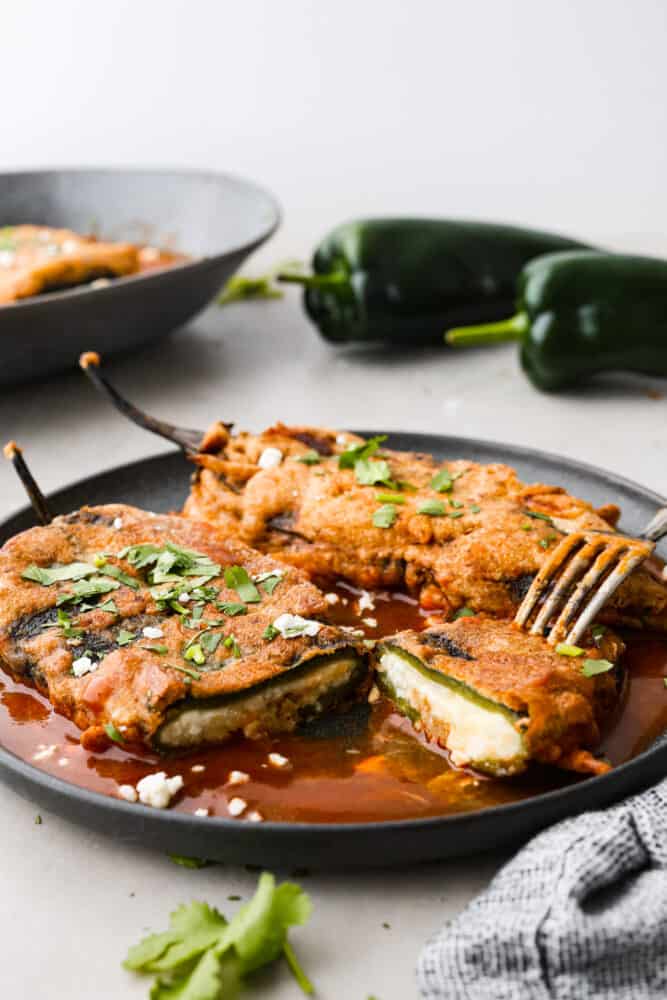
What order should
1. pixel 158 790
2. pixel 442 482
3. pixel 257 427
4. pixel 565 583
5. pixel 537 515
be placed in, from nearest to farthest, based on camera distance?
pixel 158 790 → pixel 565 583 → pixel 537 515 → pixel 442 482 → pixel 257 427

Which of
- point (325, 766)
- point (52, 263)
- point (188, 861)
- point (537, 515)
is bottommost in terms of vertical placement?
point (188, 861)

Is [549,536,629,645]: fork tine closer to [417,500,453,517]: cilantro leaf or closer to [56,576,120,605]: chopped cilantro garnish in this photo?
[417,500,453,517]: cilantro leaf

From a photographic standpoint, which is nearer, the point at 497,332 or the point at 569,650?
the point at 569,650

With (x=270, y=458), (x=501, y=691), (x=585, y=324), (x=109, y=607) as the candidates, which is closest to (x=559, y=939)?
(x=501, y=691)

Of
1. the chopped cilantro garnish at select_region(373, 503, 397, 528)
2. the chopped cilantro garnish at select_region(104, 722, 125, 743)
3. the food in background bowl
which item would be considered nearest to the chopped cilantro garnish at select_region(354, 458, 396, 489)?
the chopped cilantro garnish at select_region(373, 503, 397, 528)

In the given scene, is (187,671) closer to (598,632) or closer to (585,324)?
(598,632)

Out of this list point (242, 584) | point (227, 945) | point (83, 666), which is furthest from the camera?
point (242, 584)

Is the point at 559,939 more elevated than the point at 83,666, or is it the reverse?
the point at 83,666
